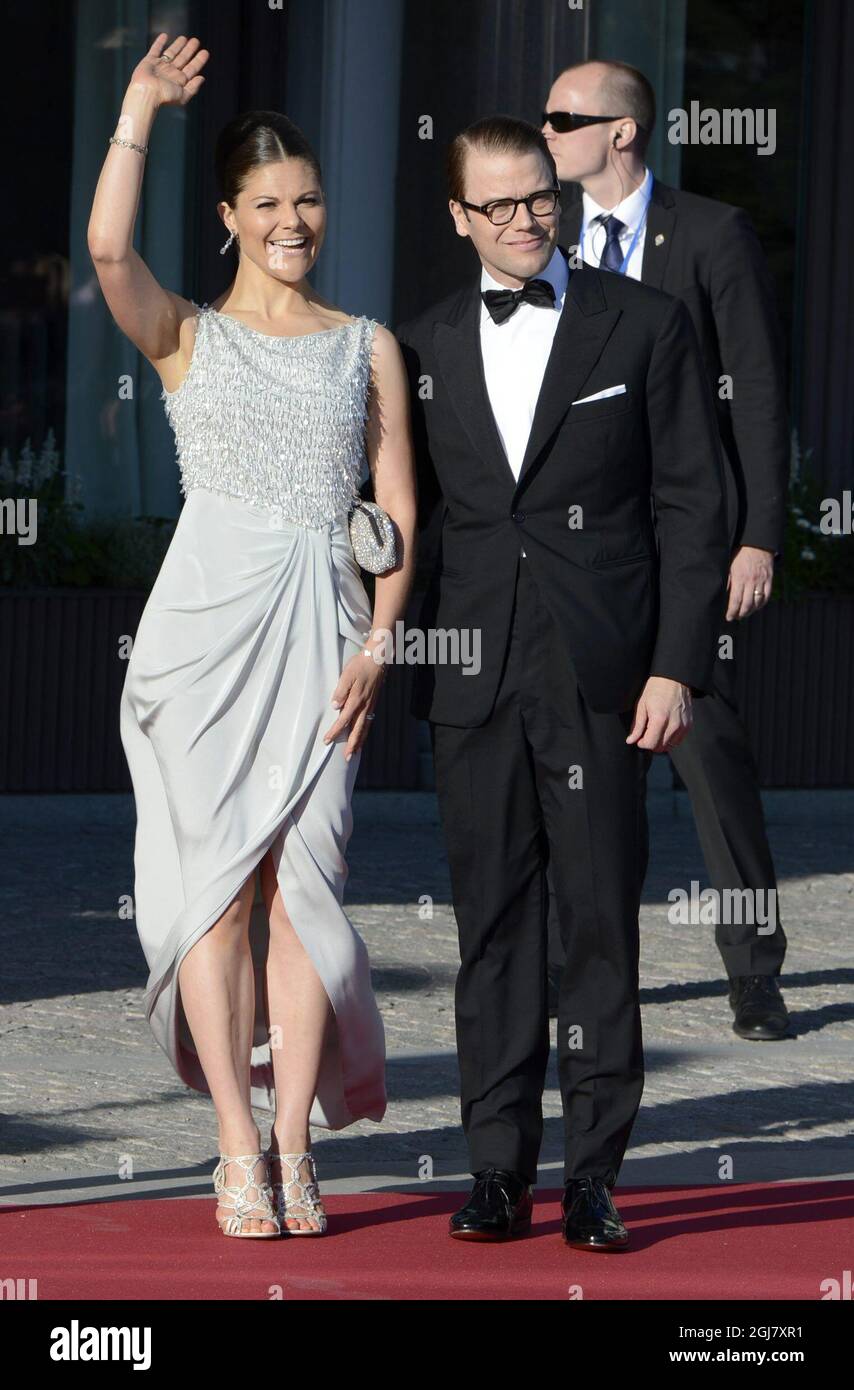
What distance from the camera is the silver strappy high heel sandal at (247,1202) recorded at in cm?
464

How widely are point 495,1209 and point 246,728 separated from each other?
3.44 ft

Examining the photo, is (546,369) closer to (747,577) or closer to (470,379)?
(470,379)

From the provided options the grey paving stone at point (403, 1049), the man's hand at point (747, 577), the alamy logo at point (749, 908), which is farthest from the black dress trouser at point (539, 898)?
the alamy logo at point (749, 908)

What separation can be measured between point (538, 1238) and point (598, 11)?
863 cm

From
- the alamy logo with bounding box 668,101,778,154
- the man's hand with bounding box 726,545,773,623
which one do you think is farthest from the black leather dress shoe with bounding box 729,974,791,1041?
the alamy logo with bounding box 668,101,778,154

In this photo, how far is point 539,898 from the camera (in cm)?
480

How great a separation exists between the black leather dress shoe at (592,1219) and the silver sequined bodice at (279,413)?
1.39m

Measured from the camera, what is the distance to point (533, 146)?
4660 mm

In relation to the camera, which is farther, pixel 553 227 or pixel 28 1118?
pixel 28 1118

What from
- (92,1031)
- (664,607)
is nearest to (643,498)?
(664,607)

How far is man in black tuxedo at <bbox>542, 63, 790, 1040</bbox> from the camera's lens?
654 centimetres

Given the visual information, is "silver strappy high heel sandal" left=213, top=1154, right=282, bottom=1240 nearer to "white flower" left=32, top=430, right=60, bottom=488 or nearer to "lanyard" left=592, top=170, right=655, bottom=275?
"lanyard" left=592, top=170, right=655, bottom=275

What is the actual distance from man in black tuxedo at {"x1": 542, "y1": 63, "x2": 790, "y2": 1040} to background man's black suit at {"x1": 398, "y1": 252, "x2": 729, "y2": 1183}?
1.80 m

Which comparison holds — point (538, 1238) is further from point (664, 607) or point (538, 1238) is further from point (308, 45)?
point (308, 45)
